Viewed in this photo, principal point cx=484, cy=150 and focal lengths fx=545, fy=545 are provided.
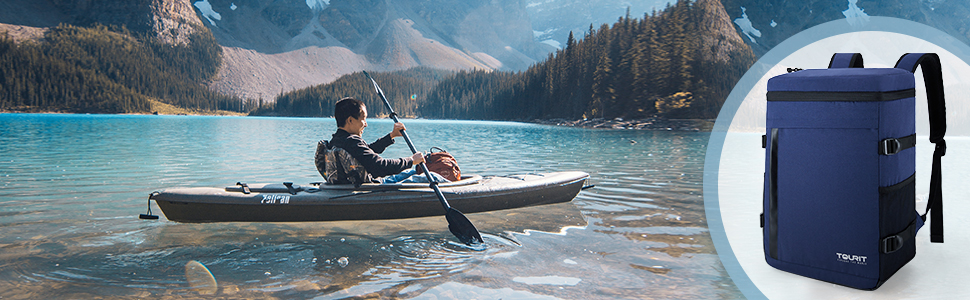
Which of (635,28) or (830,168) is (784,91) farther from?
(635,28)

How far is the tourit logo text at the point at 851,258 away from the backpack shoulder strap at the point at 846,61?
145 cm

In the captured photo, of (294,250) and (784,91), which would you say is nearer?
(784,91)

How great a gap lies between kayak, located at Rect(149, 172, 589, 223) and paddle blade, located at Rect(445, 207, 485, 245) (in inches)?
38.1

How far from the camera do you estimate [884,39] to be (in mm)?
5090

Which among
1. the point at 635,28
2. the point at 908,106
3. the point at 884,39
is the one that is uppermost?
the point at 635,28

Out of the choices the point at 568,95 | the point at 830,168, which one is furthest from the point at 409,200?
the point at 568,95

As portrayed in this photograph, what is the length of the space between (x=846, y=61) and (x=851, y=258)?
59.7 inches

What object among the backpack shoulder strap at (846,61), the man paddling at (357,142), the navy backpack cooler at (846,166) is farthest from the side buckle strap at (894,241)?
the man paddling at (357,142)

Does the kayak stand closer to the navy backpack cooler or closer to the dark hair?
the dark hair

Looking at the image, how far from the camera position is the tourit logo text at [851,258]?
393 cm

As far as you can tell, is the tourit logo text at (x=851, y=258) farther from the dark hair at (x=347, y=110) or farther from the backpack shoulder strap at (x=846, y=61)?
the dark hair at (x=347, y=110)

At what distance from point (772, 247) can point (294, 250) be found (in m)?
4.94

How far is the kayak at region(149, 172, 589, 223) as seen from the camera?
23.8 ft

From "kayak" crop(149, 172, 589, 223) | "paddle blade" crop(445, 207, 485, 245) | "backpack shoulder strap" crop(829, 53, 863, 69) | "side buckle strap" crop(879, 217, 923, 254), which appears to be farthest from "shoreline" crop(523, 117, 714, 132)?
"side buckle strap" crop(879, 217, 923, 254)
